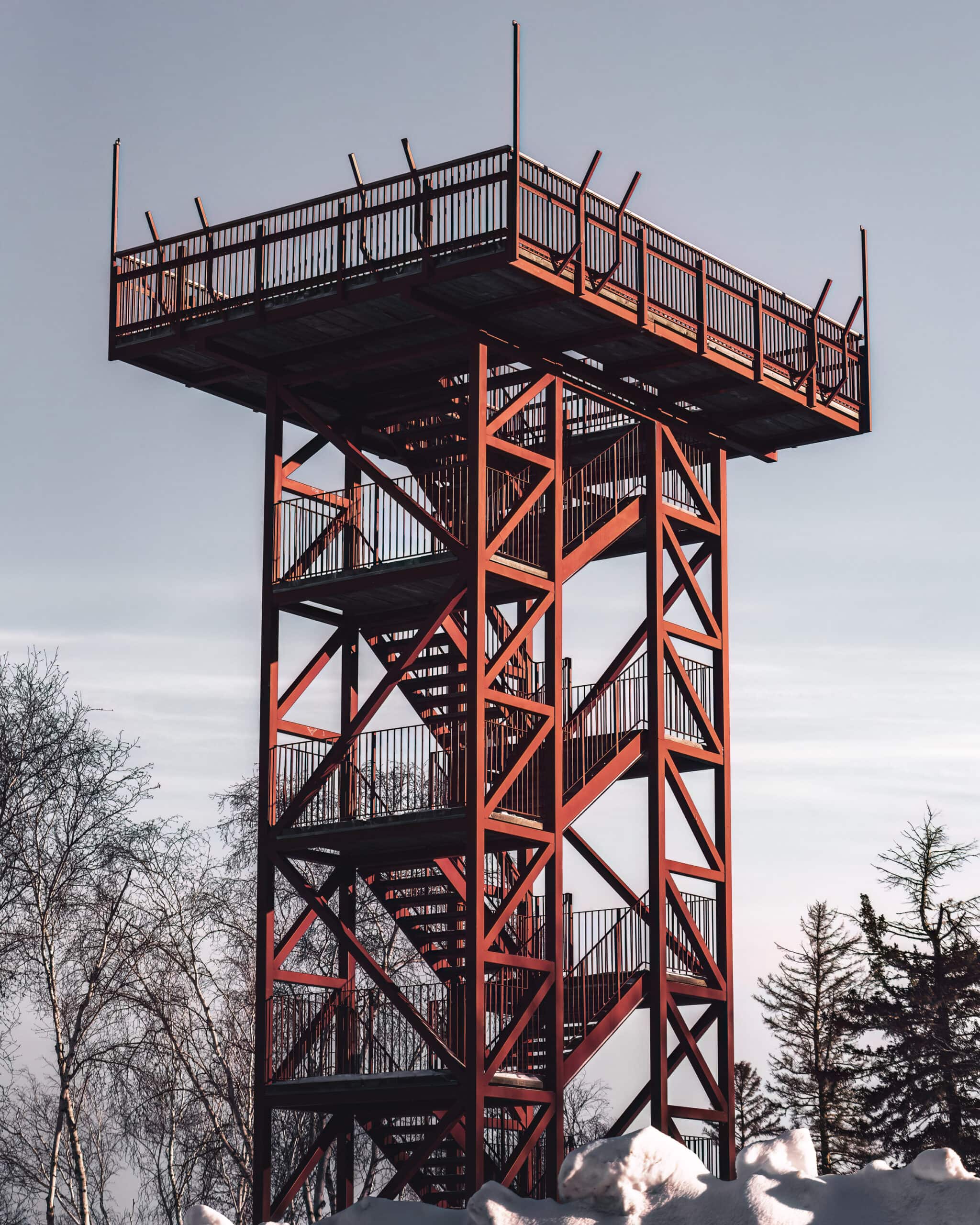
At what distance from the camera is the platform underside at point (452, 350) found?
109ft

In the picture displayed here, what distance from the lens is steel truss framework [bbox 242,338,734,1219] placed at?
33.2 meters

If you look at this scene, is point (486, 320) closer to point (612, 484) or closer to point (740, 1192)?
point (612, 484)

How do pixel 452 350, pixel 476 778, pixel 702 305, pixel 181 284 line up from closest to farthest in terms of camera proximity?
pixel 476 778, pixel 452 350, pixel 181 284, pixel 702 305

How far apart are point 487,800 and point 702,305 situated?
834 cm

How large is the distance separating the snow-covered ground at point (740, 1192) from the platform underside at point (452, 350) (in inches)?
528

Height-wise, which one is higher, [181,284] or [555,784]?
[181,284]

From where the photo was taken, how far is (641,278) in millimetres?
34250

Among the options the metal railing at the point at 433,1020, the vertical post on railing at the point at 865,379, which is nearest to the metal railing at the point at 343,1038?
the metal railing at the point at 433,1020

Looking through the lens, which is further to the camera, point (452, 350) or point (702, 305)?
Answer: point (702, 305)

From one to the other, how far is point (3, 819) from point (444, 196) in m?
18.4

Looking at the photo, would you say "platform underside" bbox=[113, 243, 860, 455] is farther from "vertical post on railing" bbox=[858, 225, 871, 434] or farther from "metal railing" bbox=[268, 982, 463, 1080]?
"metal railing" bbox=[268, 982, 463, 1080]

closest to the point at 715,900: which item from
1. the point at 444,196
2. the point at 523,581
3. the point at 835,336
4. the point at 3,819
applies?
the point at 523,581

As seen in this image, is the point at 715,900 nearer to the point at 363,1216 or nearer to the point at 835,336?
the point at 835,336

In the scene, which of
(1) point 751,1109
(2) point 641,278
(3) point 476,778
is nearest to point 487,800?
(3) point 476,778
